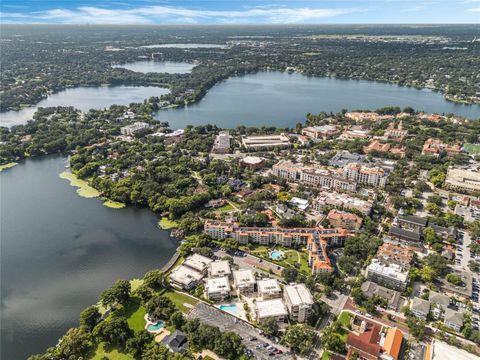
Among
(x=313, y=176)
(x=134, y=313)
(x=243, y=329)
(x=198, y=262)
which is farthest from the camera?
(x=313, y=176)

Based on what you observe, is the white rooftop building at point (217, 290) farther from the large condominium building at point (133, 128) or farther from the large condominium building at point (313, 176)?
the large condominium building at point (133, 128)

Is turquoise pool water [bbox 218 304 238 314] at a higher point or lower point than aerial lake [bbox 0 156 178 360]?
higher

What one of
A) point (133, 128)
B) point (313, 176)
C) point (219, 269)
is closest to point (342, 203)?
point (313, 176)

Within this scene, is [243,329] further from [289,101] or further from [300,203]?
[289,101]

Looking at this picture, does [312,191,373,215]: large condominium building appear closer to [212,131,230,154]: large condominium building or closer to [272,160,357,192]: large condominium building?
[272,160,357,192]: large condominium building

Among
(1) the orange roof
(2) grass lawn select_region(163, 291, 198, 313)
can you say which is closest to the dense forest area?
(2) grass lawn select_region(163, 291, 198, 313)

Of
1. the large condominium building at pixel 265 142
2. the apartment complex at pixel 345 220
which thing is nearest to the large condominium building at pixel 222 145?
the large condominium building at pixel 265 142

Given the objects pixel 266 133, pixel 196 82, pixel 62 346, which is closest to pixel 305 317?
pixel 62 346
